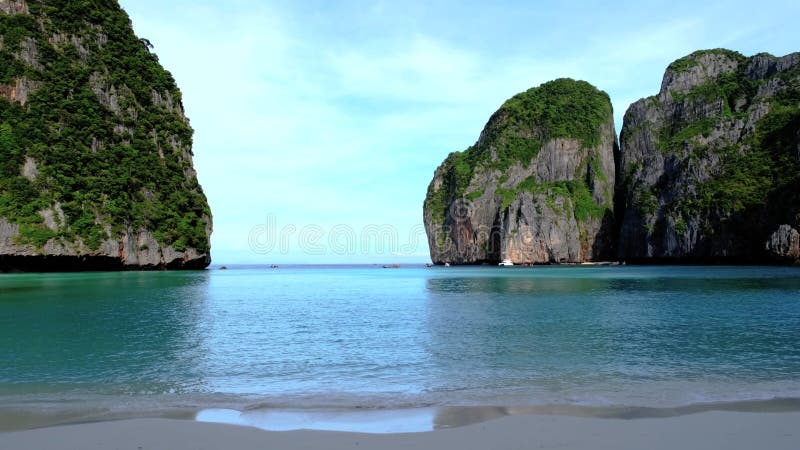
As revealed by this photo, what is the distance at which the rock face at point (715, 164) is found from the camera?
3317 inches

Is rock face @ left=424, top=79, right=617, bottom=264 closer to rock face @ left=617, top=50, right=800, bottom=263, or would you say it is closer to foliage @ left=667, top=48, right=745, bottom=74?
rock face @ left=617, top=50, right=800, bottom=263

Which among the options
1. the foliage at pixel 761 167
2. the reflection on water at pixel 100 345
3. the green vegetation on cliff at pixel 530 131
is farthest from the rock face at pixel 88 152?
the foliage at pixel 761 167

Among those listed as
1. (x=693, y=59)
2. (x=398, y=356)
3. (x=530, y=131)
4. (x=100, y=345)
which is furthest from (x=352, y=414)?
(x=530, y=131)

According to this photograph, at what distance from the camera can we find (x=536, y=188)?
13475cm

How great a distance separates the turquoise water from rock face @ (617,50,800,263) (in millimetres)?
69746

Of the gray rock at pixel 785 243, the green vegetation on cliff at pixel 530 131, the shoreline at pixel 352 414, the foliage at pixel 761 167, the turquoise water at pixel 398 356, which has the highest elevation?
the green vegetation on cliff at pixel 530 131

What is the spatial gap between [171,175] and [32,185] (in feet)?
70.3

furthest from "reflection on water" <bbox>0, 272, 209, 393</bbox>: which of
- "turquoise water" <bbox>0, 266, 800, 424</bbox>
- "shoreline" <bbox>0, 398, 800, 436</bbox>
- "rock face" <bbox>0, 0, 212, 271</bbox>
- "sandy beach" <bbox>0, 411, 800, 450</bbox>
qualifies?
"rock face" <bbox>0, 0, 212, 271</bbox>

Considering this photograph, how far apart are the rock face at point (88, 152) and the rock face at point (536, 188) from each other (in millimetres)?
75101

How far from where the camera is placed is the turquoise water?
1002 cm

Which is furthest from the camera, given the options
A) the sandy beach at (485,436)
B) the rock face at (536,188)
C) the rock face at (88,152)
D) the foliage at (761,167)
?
the rock face at (536,188)

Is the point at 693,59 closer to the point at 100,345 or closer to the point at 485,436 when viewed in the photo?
the point at 100,345

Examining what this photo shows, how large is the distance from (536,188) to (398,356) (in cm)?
12676

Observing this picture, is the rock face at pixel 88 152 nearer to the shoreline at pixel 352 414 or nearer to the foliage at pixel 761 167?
the shoreline at pixel 352 414
